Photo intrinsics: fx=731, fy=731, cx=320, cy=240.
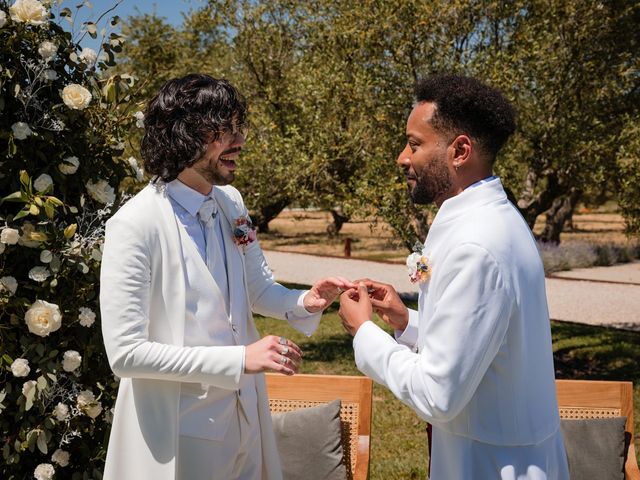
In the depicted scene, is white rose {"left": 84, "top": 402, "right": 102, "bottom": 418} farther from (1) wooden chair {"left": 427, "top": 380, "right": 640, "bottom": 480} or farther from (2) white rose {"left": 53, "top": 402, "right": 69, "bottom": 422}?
(1) wooden chair {"left": 427, "top": 380, "right": 640, "bottom": 480}

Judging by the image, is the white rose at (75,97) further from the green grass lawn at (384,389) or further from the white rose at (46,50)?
the green grass lawn at (384,389)

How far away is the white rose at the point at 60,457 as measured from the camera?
334cm

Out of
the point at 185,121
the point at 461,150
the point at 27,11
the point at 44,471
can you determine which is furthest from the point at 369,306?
the point at 27,11

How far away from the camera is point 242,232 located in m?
2.98

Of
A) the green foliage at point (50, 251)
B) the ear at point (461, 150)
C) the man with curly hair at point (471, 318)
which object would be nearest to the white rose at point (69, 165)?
the green foliage at point (50, 251)

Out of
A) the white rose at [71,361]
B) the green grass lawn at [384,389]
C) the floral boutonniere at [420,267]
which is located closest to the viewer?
the floral boutonniere at [420,267]

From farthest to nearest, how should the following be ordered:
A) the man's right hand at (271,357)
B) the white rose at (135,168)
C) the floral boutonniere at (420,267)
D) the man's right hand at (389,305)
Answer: the white rose at (135,168) < the man's right hand at (389,305) < the man's right hand at (271,357) < the floral boutonniere at (420,267)

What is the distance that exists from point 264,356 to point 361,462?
7.00ft

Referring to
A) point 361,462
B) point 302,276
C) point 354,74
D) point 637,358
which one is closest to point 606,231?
point 302,276

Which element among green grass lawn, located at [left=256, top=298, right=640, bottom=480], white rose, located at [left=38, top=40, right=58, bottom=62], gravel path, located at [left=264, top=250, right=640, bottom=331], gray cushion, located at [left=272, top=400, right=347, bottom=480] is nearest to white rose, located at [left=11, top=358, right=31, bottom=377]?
white rose, located at [left=38, top=40, right=58, bottom=62]

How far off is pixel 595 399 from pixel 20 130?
364 cm

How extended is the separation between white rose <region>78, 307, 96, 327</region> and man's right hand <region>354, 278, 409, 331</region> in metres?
1.25

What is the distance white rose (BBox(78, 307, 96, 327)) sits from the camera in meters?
3.31

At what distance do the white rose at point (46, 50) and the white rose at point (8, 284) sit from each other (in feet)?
3.24
